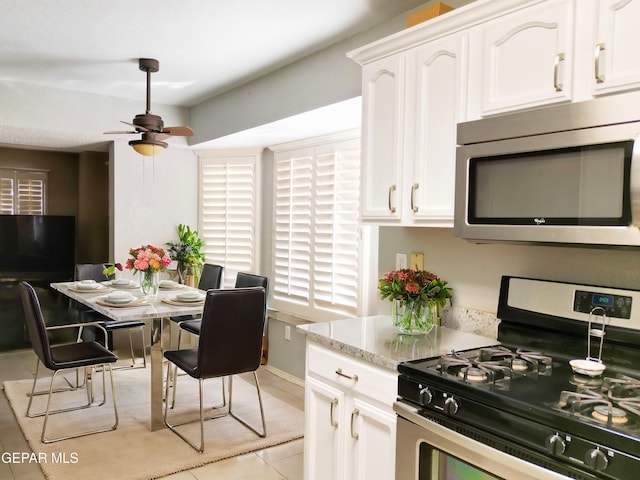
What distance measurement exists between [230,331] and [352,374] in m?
1.15

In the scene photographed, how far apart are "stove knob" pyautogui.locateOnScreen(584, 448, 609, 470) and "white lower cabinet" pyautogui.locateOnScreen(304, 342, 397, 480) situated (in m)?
0.69

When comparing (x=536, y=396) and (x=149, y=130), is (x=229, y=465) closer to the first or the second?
(x=536, y=396)

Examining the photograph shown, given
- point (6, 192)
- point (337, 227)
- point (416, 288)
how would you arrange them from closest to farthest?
point (416, 288), point (337, 227), point (6, 192)

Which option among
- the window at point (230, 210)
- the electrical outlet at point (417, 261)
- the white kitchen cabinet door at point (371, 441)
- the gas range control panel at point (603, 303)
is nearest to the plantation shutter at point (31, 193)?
the window at point (230, 210)

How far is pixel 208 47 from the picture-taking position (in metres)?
3.25

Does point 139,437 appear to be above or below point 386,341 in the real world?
below

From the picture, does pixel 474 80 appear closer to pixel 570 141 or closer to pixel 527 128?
pixel 527 128

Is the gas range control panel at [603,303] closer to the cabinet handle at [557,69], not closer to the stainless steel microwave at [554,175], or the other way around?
the stainless steel microwave at [554,175]

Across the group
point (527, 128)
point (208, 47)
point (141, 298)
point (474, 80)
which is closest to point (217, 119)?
point (208, 47)

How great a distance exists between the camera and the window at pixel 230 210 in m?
4.89

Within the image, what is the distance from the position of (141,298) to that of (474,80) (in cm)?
265

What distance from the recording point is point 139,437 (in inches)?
122

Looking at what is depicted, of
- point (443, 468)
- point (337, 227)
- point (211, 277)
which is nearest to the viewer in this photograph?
point (443, 468)

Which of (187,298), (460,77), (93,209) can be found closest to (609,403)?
(460,77)
